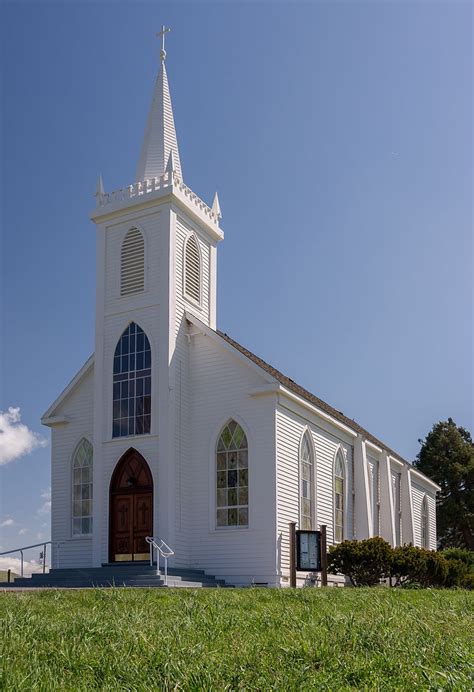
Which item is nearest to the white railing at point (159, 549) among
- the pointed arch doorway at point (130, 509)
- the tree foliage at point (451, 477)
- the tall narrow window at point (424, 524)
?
the pointed arch doorway at point (130, 509)

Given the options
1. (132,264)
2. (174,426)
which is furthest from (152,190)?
(174,426)

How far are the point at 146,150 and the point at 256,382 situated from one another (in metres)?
9.61

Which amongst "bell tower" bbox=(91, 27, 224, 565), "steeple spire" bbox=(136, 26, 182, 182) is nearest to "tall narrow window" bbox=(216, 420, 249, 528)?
"bell tower" bbox=(91, 27, 224, 565)

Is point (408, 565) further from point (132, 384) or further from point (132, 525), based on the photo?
point (132, 384)

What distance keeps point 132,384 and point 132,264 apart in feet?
13.0

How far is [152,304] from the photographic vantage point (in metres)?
25.8

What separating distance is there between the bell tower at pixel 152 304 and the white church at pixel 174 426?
0.05m

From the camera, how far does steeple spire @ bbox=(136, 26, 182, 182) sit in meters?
28.2

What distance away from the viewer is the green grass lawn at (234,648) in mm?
5984

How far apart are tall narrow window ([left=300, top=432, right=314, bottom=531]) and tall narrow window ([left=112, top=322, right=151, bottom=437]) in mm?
5014

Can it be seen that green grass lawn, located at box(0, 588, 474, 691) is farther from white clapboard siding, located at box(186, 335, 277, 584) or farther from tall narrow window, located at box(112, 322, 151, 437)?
tall narrow window, located at box(112, 322, 151, 437)

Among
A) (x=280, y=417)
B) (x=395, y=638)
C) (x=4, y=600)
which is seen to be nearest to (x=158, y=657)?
(x=395, y=638)

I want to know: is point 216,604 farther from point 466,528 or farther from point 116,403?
point 466,528

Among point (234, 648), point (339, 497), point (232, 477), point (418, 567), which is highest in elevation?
point (232, 477)
